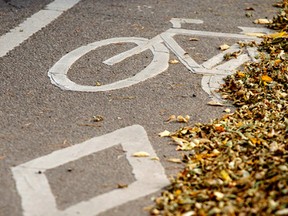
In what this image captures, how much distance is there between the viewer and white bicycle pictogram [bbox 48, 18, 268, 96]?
293 inches

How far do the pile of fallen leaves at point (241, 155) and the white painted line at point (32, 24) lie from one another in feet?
8.23

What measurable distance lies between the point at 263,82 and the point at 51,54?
237 cm

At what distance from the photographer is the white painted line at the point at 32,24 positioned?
834cm

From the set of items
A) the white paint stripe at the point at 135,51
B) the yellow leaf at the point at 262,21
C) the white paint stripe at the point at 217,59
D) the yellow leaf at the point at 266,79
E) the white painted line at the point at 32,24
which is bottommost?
the yellow leaf at the point at 262,21

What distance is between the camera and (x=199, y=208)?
503 centimetres

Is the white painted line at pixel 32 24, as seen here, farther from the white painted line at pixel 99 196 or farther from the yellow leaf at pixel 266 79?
the yellow leaf at pixel 266 79

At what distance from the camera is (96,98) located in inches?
279

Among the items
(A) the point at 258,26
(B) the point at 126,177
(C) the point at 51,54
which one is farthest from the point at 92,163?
(A) the point at 258,26

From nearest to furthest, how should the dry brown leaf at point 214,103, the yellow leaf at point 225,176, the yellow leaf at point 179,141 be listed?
1. the yellow leaf at point 225,176
2. the yellow leaf at point 179,141
3. the dry brown leaf at point 214,103

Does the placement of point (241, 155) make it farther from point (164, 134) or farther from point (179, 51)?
point (179, 51)

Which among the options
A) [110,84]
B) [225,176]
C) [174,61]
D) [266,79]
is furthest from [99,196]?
[174,61]

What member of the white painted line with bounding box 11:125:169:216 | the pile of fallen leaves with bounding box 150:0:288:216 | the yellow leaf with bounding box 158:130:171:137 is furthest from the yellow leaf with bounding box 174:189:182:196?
the yellow leaf with bounding box 158:130:171:137

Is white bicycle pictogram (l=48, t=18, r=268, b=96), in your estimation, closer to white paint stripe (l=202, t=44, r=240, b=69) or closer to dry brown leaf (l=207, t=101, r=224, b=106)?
white paint stripe (l=202, t=44, r=240, b=69)

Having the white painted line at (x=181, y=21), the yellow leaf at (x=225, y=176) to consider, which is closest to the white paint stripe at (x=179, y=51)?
the white painted line at (x=181, y=21)
